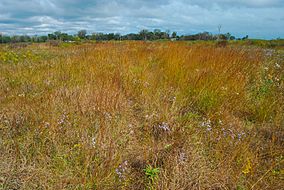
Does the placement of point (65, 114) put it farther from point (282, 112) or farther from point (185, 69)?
point (282, 112)

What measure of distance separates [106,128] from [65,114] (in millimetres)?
671

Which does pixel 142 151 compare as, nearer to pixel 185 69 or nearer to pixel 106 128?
pixel 106 128

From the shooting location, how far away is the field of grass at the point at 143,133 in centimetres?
143

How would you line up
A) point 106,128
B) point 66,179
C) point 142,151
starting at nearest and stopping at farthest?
point 66,179
point 142,151
point 106,128

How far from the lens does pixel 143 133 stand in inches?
82.5

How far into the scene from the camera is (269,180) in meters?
1.48

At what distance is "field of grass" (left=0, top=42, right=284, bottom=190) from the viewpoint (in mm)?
1427

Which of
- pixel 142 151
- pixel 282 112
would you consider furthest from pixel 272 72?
pixel 142 151

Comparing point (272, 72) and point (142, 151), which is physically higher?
point (272, 72)

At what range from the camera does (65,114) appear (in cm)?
219

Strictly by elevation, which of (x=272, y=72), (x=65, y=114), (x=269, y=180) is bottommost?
(x=269, y=180)

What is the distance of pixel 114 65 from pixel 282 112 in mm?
3440

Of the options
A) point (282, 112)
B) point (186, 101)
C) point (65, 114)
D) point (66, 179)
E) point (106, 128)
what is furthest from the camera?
point (186, 101)

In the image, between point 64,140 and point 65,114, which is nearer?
point 64,140
